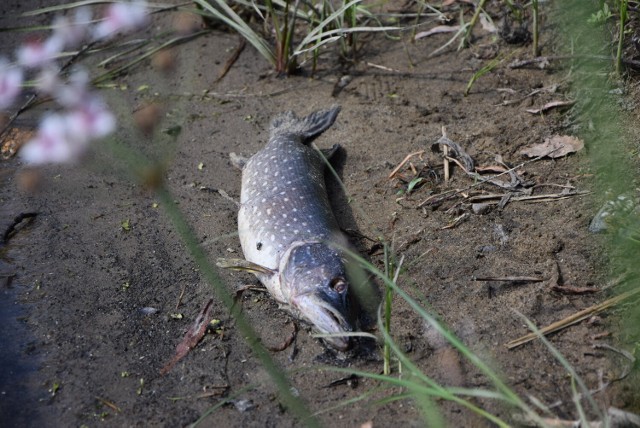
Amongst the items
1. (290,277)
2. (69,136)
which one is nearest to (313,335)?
(290,277)

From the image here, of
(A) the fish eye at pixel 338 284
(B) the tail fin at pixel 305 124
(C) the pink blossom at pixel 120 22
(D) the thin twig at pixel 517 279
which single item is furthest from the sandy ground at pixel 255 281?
(C) the pink blossom at pixel 120 22

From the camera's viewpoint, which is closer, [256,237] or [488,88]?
[256,237]

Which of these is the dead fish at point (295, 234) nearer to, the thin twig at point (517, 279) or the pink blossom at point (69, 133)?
the thin twig at point (517, 279)

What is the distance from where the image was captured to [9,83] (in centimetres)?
595

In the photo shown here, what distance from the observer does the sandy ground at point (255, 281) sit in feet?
10.4

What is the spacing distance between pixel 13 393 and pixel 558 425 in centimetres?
238

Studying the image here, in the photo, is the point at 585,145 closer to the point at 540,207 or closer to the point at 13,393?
the point at 540,207

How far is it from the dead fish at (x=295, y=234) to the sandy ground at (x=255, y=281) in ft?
0.51

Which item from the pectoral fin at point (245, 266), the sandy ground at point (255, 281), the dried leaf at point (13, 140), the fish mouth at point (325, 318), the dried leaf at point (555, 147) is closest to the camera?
the sandy ground at point (255, 281)

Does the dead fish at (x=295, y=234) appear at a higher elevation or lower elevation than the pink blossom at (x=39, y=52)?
lower

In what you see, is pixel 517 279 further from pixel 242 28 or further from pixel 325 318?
pixel 242 28

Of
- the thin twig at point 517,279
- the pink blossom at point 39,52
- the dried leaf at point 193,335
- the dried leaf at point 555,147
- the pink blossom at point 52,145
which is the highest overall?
the pink blossom at point 39,52

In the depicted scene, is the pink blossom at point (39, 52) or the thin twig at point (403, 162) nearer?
the thin twig at point (403, 162)

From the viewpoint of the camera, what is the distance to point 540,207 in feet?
13.2
